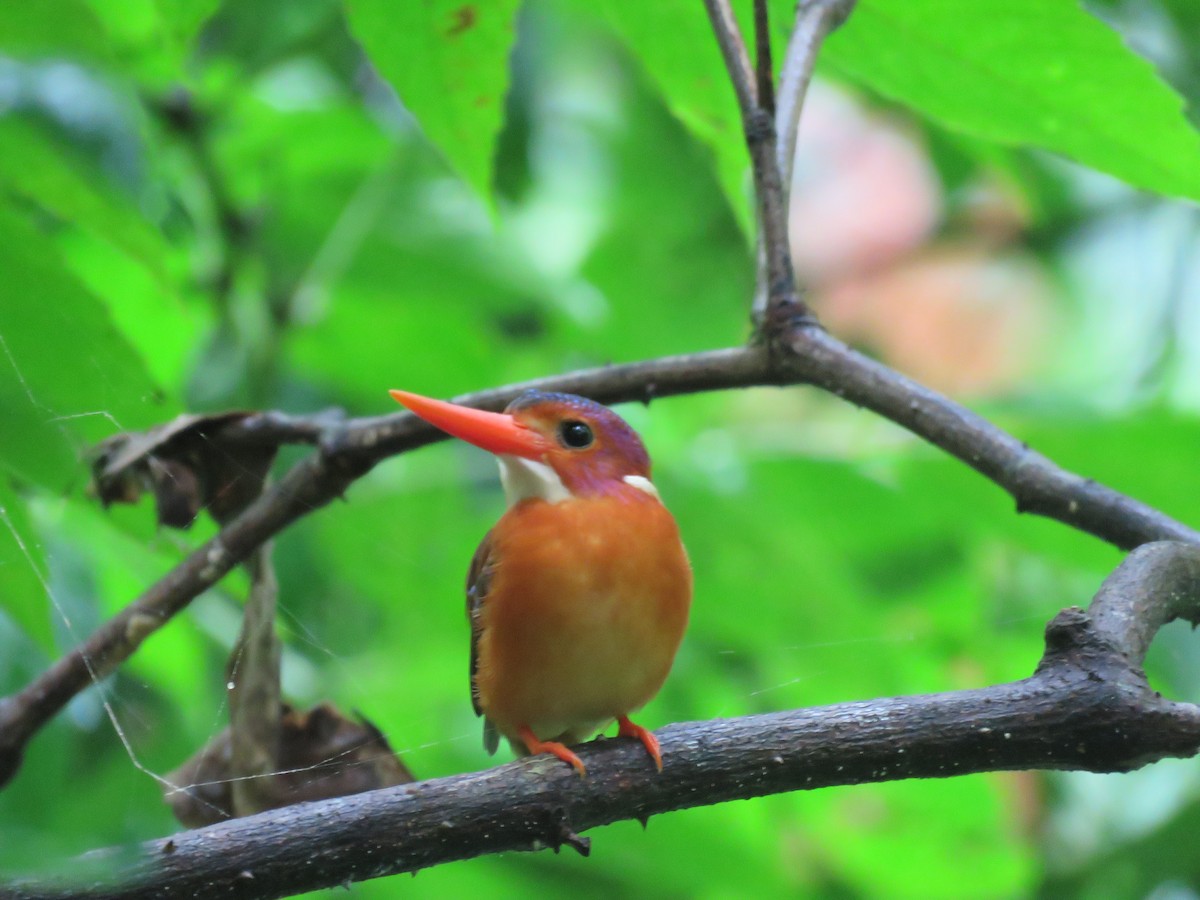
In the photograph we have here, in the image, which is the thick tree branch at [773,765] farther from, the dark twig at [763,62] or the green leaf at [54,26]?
the green leaf at [54,26]

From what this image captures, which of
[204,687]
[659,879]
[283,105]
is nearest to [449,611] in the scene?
[204,687]

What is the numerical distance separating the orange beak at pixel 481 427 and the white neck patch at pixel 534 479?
0.02 meters

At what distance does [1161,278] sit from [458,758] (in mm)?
2934

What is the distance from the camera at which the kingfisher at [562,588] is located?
4.71 ft

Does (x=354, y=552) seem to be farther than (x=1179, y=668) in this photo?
Yes

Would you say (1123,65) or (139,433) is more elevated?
(1123,65)

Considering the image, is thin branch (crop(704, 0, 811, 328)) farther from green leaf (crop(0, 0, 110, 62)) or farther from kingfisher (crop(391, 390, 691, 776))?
green leaf (crop(0, 0, 110, 62))

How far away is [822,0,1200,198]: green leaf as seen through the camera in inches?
54.5

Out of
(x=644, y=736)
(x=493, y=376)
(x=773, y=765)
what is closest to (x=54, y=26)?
(x=644, y=736)

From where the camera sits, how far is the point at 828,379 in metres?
1.36

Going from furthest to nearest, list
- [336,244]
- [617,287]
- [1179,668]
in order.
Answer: [617,287] < [336,244] < [1179,668]

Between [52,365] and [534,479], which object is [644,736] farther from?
[52,365]

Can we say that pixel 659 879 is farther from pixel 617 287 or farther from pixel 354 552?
pixel 617 287

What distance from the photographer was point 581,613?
4.70 feet
